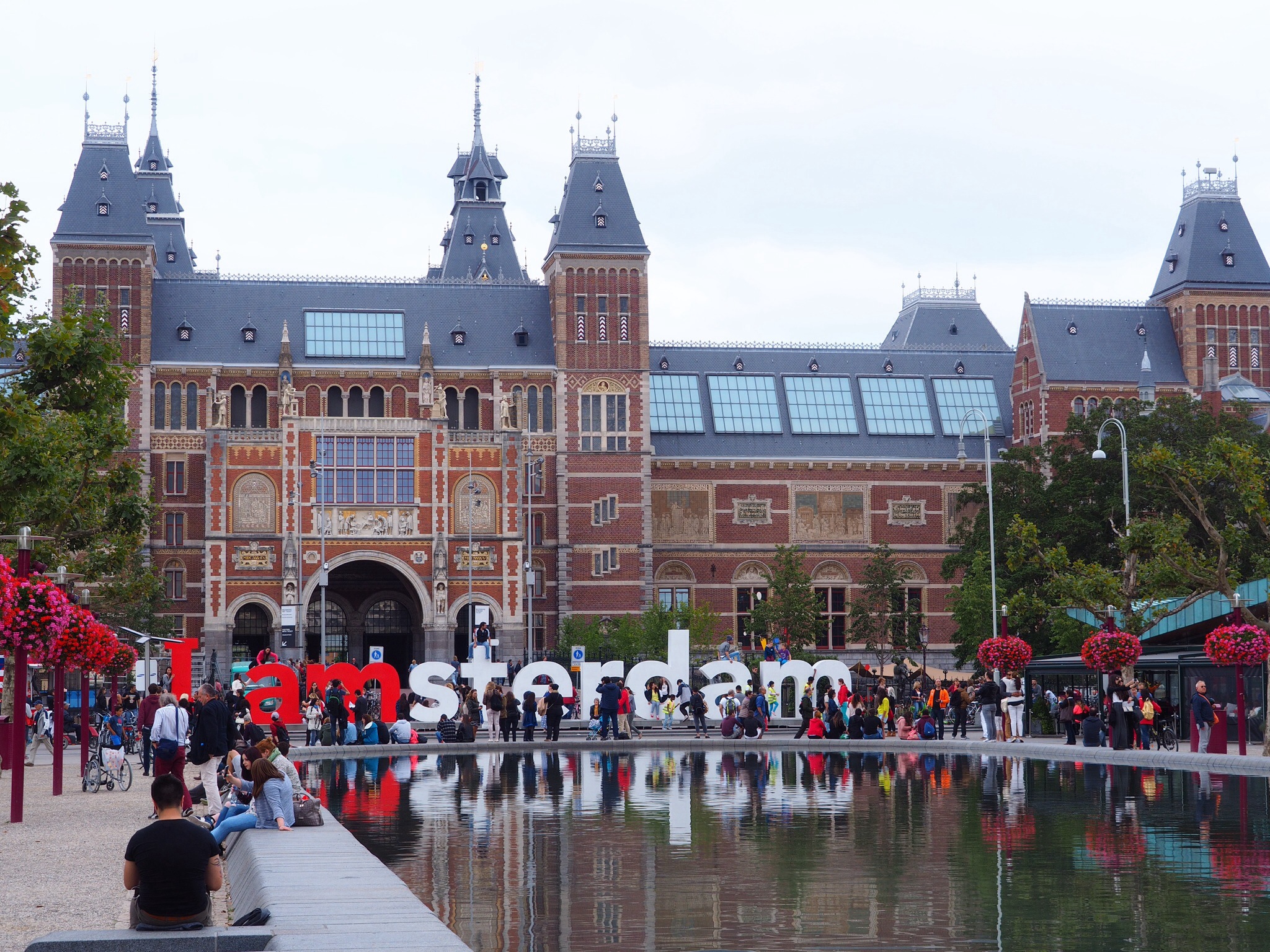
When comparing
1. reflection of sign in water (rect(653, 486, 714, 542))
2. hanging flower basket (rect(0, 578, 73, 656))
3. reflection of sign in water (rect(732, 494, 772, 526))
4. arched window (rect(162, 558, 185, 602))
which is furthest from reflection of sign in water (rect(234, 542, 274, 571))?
hanging flower basket (rect(0, 578, 73, 656))

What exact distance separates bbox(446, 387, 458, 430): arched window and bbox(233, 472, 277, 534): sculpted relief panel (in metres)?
8.51

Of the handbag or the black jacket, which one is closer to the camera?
the handbag

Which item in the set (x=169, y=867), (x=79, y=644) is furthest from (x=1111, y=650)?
(x=169, y=867)

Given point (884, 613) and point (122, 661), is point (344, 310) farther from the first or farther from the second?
point (122, 661)

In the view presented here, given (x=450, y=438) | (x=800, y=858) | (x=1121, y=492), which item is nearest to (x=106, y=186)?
(x=450, y=438)

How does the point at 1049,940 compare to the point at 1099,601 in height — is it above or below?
below

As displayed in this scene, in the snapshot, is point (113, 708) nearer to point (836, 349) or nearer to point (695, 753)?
point (695, 753)

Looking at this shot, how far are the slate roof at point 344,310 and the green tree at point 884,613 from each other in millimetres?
15420

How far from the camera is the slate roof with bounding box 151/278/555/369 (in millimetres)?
64688

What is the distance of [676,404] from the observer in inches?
2768

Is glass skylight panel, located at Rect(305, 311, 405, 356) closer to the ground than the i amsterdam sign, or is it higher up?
higher up

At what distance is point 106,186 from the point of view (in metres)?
63.2

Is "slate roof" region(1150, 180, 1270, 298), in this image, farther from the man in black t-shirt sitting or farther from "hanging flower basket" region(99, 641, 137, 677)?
the man in black t-shirt sitting

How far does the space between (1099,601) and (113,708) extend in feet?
73.0
